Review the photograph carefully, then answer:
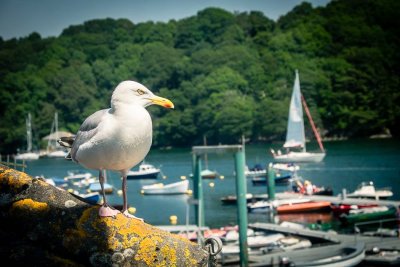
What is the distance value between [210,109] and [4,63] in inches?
2266

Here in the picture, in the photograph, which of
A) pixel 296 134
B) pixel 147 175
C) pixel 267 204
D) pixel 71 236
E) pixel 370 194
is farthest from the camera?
pixel 296 134

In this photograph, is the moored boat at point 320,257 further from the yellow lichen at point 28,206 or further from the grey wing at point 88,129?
the yellow lichen at point 28,206

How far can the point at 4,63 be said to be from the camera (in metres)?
160

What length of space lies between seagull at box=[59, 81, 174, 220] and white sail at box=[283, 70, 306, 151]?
73.9m

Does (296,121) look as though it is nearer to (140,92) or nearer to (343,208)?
(343,208)

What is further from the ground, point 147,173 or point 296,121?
point 296,121

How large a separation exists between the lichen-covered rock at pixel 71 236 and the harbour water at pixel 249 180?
1032 inches

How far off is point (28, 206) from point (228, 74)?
140m

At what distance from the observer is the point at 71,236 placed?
4.02m

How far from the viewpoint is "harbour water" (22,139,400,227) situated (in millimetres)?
48938

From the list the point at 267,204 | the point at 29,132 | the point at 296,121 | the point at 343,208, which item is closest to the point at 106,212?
the point at 343,208

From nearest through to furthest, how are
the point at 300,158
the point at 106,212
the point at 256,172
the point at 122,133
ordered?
1. the point at 106,212
2. the point at 122,133
3. the point at 256,172
4. the point at 300,158

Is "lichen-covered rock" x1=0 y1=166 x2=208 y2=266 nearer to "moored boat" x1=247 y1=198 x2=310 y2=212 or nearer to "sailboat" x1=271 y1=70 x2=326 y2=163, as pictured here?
"moored boat" x1=247 y1=198 x2=310 y2=212

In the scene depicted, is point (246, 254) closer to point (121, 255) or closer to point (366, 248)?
point (366, 248)
